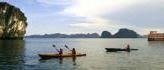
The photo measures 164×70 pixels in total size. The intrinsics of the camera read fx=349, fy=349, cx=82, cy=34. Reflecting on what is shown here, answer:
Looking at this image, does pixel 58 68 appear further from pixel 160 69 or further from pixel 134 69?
pixel 160 69

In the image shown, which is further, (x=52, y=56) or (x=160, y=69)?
(x=52, y=56)

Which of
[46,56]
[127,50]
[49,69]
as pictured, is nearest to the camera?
[49,69]

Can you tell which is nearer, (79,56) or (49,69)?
(49,69)

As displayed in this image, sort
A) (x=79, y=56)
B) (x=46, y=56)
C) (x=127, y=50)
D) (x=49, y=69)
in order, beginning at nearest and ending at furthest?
(x=49, y=69), (x=46, y=56), (x=79, y=56), (x=127, y=50)

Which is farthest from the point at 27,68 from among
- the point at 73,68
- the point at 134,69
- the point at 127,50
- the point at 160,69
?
the point at 127,50

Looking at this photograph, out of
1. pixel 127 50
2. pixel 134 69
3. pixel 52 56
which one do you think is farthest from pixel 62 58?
pixel 127 50

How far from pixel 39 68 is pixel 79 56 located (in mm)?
22156

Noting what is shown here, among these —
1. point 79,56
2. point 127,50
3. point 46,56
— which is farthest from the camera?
point 127,50

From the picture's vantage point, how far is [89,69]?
4859 cm

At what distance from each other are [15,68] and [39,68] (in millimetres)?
3316

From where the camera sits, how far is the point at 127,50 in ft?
307

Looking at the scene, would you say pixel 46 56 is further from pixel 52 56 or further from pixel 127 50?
pixel 127 50

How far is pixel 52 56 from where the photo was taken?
65250 millimetres

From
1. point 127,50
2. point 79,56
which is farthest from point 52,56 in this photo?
point 127,50
